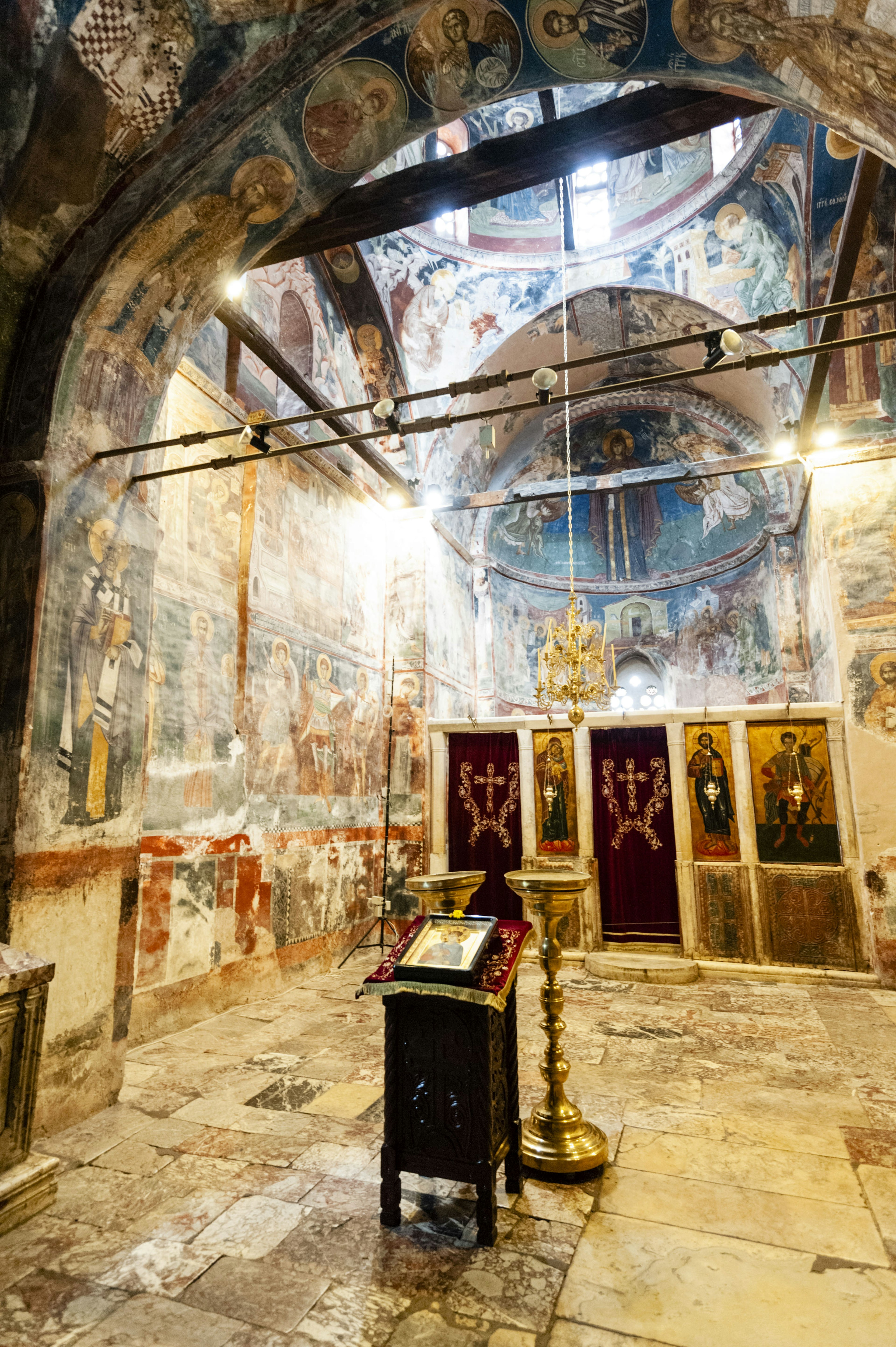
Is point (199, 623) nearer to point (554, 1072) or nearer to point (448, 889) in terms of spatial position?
point (448, 889)

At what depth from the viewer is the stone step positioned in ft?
29.3

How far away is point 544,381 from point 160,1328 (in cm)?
497

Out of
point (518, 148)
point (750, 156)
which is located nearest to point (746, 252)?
point (750, 156)

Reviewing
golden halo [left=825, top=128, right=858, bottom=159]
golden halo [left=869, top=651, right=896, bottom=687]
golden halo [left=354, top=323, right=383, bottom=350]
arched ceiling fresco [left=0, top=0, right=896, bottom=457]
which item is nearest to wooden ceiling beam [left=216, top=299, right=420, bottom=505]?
golden halo [left=354, top=323, right=383, bottom=350]

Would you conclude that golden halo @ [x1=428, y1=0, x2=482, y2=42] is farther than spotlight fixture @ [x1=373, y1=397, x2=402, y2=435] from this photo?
Yes

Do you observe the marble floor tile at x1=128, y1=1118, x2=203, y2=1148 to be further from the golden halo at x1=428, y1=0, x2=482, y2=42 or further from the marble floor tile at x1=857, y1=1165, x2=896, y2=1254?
the golden halo at x1=428, y1=0, x2=482, y2=42

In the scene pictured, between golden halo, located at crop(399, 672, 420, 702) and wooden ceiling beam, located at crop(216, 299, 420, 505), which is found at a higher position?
wooden ceiling beam, located at crop(216, 299, 420, 505)

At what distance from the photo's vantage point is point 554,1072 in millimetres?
4211

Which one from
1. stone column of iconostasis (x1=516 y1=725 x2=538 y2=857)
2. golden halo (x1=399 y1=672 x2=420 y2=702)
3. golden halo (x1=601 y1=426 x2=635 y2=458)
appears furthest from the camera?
golden halo (x1=601 y1=426 x2=635 y2=458)

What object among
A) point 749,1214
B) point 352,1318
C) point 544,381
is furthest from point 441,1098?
point 544,381

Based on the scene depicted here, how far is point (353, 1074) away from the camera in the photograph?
561 centimetres

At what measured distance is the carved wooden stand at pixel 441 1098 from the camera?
11.3 ft

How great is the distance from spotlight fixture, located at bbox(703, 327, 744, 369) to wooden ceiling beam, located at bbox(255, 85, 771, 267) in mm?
2487

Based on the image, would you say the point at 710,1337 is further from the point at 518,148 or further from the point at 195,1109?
the point at 518,148
